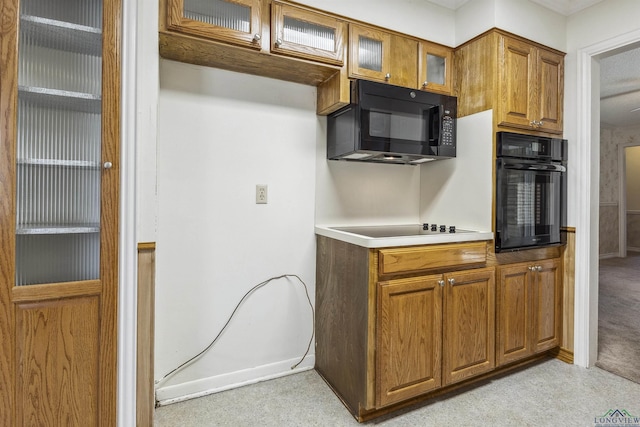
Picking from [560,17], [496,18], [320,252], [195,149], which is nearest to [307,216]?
[320,252]

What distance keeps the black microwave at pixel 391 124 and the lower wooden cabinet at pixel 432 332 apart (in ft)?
2.47

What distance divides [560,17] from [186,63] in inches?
96.4

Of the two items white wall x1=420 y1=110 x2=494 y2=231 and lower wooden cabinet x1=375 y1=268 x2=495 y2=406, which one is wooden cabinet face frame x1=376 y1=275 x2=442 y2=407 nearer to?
lower wooden cabinet x1=375 y1=268 x2=495 y2=406

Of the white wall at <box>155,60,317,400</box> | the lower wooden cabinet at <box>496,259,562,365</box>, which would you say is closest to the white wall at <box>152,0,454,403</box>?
the white wall at <box>155,60,317,400</box>

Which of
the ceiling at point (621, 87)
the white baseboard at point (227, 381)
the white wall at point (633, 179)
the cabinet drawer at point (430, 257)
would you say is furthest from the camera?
the white wall at point (633, 179)

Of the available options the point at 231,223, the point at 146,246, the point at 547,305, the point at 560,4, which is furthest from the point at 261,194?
the point at 560,4

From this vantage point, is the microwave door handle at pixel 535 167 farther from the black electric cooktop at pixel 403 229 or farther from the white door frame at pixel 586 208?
the black electric cooktop at pixel 403 229

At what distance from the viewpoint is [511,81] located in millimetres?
2018

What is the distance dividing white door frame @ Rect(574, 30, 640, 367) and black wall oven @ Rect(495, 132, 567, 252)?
103 millimetres

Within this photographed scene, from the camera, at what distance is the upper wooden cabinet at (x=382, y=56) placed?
1897 mm

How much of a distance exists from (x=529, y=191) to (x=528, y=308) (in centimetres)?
75

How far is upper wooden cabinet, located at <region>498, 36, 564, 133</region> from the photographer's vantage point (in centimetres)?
200

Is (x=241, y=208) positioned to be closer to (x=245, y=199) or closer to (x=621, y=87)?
(x=245, y=199)

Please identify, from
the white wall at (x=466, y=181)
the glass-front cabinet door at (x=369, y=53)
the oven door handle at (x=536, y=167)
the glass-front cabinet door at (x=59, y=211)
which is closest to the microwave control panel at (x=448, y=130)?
the white wall at (x=466, y=181)
